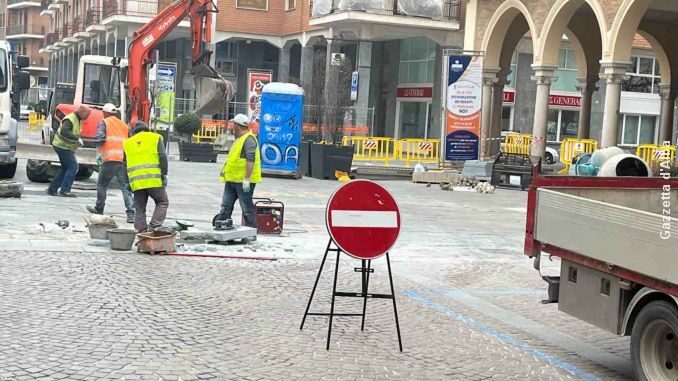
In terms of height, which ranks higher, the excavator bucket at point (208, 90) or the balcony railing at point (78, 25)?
the balcony railing at point (78, 25)

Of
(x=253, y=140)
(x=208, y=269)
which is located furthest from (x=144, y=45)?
(x=208, y=269)

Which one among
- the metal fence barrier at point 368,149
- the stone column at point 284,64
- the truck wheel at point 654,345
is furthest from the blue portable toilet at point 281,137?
the stone column at point 284,64

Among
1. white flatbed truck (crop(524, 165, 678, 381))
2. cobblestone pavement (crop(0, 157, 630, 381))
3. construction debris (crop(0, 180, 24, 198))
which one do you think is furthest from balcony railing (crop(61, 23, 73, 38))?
white flatbed truck (crop(524, 165, 678, 381))

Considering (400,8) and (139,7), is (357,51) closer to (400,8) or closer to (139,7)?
(400,8)

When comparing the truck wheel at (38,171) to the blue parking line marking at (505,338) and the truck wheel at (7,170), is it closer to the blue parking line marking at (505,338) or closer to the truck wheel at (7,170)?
the truck wheel at (7,170)

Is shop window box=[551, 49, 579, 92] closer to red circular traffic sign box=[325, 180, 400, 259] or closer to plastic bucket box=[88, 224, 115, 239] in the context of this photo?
plastic bucket box=[88, 224, 115, 239]

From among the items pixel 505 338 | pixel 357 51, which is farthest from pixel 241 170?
pixel 357 51

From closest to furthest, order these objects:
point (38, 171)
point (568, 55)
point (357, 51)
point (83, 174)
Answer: point (38, 171) < point (83, 174) < point (357, 51) < point (568, 55)

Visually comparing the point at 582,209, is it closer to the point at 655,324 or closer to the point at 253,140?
the point at 655,324

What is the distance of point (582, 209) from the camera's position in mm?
6848

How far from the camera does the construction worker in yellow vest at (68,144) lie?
17.0m

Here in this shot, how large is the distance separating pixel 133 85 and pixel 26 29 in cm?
8586

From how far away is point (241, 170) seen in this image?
42.2 ft

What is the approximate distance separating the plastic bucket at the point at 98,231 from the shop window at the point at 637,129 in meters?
40.3
